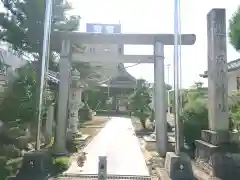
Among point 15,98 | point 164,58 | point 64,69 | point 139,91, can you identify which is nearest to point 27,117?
point 15,98

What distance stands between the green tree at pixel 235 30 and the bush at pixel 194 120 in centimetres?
276

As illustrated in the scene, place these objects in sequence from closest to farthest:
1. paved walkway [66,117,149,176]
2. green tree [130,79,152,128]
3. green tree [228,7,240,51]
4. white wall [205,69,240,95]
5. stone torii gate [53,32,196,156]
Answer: paved walkway [66,117,149,176]
green tree [228,7,240,51]
stone torii gate [53,32,196,156]
white wall [205,69,240,95]
green tree [130,79,152,128]

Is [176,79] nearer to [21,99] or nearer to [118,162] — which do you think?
[118,162]

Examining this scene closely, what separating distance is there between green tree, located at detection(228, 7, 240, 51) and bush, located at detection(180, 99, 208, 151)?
9.04ft

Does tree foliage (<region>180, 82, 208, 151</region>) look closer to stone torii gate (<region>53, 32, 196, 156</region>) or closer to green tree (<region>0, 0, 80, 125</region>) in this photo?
stone torii gate (<region>53, 32, 196, 156</region>)

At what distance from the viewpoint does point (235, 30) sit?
32.3ft

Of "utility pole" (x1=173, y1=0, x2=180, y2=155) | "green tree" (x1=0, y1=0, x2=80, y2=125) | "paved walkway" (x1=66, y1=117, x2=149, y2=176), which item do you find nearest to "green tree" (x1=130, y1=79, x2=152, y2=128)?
"paved walkway" (x1=66, y1=117, x2=149, y2=176)

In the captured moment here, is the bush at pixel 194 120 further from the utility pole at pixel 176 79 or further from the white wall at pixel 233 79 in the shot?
the white wall at pixel 233 79

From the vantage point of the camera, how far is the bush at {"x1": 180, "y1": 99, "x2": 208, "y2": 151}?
38.4 feet

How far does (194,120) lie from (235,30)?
12.4ft

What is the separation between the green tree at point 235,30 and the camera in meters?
9.72

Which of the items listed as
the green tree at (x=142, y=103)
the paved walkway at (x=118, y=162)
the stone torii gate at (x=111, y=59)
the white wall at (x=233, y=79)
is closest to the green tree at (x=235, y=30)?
the stone torii gate at (x=111, y=59)

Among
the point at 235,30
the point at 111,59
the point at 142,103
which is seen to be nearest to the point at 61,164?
the point at 111,59

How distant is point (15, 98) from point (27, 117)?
0.95 meters
